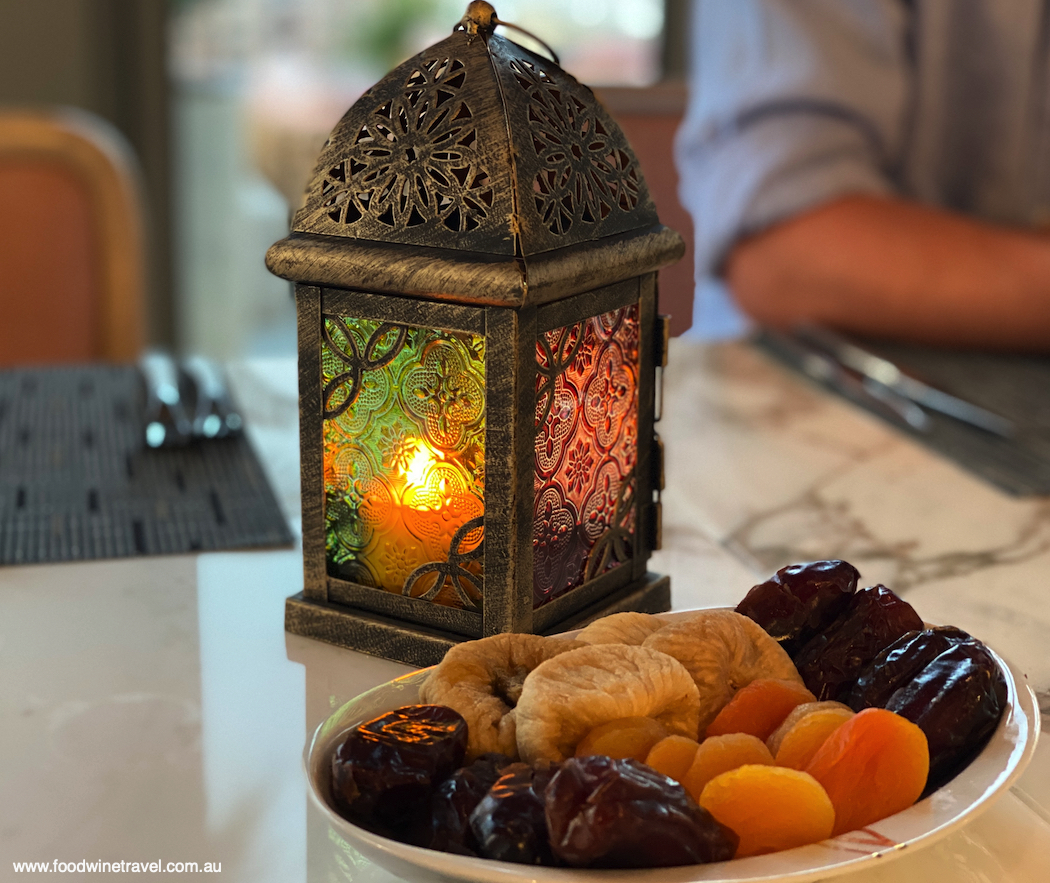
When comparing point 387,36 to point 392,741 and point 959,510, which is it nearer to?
point 959,510

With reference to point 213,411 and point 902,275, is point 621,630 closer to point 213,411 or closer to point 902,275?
point 213,411

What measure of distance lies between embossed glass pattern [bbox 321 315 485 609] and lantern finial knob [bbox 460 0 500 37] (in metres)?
0.12

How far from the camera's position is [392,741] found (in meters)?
0.36

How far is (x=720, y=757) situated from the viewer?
0.35 m

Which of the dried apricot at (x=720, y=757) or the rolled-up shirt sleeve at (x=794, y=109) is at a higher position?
the rolled-up shirt sleeve at (x=794, y=109)

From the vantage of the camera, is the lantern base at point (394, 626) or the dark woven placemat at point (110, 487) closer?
the lantern base at point (394, 626)

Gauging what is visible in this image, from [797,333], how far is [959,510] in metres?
0.47

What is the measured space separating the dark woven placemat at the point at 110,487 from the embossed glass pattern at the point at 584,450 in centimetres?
22

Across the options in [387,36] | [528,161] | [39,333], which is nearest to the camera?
[528,161]

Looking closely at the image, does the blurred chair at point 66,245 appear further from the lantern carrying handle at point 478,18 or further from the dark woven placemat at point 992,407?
the lantern carrying handle at point 478,18

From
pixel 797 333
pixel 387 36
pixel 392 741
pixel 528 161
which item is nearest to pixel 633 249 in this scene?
pixel 528 161

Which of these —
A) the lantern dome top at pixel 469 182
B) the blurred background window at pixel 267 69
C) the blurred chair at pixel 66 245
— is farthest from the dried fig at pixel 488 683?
the blurred background window at pixel 267 69

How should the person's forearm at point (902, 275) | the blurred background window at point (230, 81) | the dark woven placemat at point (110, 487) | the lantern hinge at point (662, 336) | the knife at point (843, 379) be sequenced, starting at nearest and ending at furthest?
1. the lantern hinge at point (662, 336)
2. the dark woven placemat at point (110, 487)
3. the knife at point (843, 379)
4. the person's forearm at point (902, 275)
5. the blurred background window at point (230, 81)

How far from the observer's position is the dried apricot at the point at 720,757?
13.7 inches
